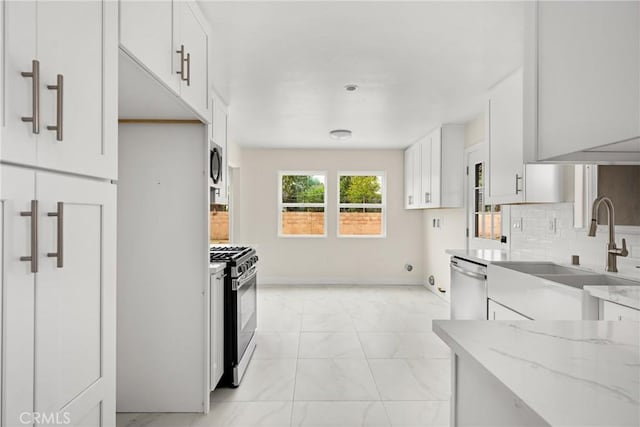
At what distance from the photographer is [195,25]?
2100 mm

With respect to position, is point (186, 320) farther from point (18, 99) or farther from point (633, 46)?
point (633, 46)

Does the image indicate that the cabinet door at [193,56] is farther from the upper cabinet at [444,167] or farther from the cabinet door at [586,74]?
the upper cabinet at [444,167]

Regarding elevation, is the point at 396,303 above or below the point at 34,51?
below

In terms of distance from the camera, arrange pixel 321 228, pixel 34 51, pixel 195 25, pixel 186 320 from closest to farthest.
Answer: pixel 34 51 → pixel 195 25 → pixel 186 320 → pixel 321 228

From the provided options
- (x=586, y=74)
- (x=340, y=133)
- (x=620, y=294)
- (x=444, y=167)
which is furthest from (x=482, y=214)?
(x=586, y=74)

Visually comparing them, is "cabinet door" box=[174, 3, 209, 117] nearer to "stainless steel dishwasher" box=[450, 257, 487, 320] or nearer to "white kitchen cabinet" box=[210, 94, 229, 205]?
"white kitchen cabinet" box=[210, 94, 229, 205]

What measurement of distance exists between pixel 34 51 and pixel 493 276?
2.95 meters

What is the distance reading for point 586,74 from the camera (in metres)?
0.89

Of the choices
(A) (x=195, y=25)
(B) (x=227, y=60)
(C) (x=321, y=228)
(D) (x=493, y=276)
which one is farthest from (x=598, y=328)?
(C) (x=321, y=228)

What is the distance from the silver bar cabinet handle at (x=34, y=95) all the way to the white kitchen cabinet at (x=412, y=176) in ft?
18.3

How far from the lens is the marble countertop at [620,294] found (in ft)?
5.31

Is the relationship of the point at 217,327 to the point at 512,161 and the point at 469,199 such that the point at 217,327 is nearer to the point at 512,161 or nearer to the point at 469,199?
the point at 512,161

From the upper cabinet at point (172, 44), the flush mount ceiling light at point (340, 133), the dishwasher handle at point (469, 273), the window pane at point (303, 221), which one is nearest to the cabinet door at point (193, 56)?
the upper cabinet at point (172, 44)

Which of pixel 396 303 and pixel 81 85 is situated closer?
pixel 81 85
